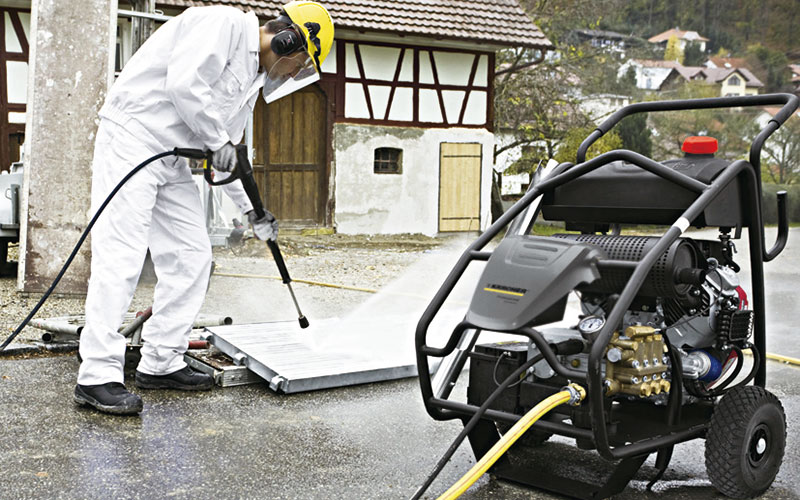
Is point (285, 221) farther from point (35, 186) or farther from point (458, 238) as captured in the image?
point (35, 186)

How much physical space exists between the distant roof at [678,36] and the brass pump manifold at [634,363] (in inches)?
3095

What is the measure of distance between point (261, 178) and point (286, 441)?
12.9m

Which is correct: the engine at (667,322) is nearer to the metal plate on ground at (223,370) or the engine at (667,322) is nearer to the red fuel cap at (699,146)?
the red fuel cap at (699,146)

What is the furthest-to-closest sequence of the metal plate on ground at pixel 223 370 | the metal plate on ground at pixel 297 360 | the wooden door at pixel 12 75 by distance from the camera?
the wooden door at pixel 12 75 → the metal plate on ground at pixel 223 370 → the metal plate on ground at pixel 297 360

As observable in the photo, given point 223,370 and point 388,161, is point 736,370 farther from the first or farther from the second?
point 388,161

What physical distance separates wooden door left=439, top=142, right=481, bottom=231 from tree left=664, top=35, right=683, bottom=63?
6619 centimetres

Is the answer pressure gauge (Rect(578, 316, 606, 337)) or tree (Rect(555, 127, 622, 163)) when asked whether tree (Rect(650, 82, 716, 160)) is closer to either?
tree (Rect(555, 127, 622, 163))

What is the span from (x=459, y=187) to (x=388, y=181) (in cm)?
158

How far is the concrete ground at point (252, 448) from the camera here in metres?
3.12

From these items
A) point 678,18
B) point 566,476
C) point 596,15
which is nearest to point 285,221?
point 596,15

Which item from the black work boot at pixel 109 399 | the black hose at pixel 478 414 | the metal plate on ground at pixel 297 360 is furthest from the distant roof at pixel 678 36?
the black hose at pixel 478 414


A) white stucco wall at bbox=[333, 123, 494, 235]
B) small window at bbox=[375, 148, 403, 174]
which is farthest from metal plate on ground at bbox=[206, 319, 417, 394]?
small window at bbox=[375, 148, 403, 174]

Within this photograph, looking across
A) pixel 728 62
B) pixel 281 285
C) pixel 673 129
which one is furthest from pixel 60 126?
pixel 728 62

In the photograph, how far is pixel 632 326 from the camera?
9.52 feet
